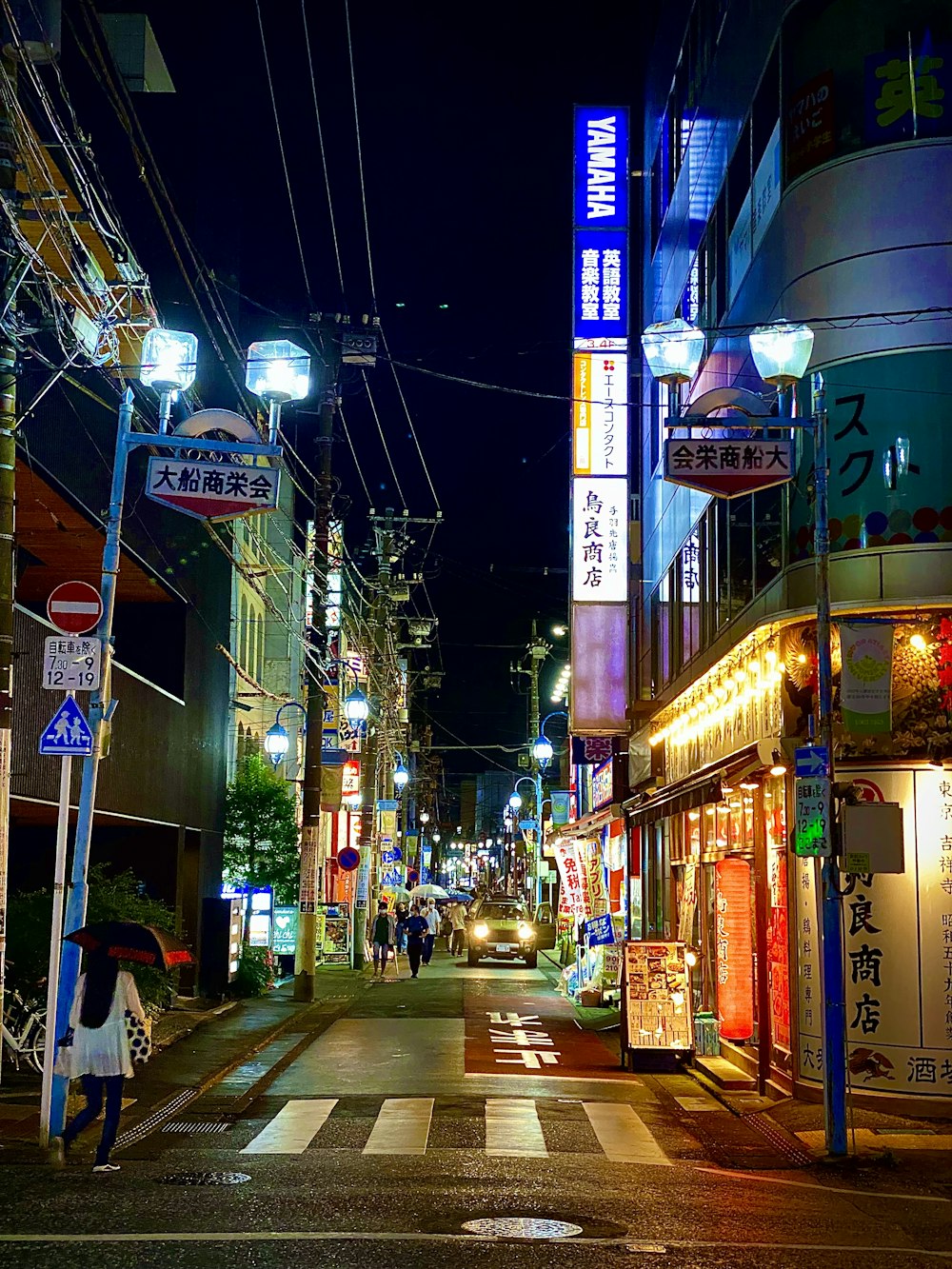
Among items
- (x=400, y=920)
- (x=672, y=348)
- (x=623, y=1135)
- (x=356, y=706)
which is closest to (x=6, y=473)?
(x=672, y=348)

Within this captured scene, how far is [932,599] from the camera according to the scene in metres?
15.3

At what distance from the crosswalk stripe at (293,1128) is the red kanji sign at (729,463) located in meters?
7.30

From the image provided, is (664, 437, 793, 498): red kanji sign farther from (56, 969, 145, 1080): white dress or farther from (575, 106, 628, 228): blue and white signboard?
(575, 106, 628, 228): blue and white signboard

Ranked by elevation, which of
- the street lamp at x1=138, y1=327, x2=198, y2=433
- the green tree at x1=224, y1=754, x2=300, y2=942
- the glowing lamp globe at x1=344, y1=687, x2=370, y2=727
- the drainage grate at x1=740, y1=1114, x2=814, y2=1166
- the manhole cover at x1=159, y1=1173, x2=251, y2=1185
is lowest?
the drainage grate at x1=740, y1=1114, x2=814, y2=1166

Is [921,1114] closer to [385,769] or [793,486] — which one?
[793,486]

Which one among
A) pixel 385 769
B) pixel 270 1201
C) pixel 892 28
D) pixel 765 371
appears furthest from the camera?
pixel 385 769

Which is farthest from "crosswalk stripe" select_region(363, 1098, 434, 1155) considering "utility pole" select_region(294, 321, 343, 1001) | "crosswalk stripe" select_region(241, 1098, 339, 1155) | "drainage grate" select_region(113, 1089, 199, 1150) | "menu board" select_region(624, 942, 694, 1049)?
"utility pole" select_region(294, 321, 343, 1001)

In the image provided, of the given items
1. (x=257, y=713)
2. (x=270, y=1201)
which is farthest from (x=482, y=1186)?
(x=257, y=713)

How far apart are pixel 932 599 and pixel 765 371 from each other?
3287 mm

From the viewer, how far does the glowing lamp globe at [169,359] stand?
583 inches

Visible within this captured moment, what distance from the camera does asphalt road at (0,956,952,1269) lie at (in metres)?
8.69

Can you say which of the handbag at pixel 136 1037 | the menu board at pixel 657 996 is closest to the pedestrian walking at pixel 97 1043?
the handbag at pixel 136 1037

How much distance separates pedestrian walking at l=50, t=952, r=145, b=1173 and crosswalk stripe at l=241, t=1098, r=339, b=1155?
1.47 metres

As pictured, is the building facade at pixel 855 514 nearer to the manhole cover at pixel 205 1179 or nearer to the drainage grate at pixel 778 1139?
the drainage grate at pixel 778 1139
